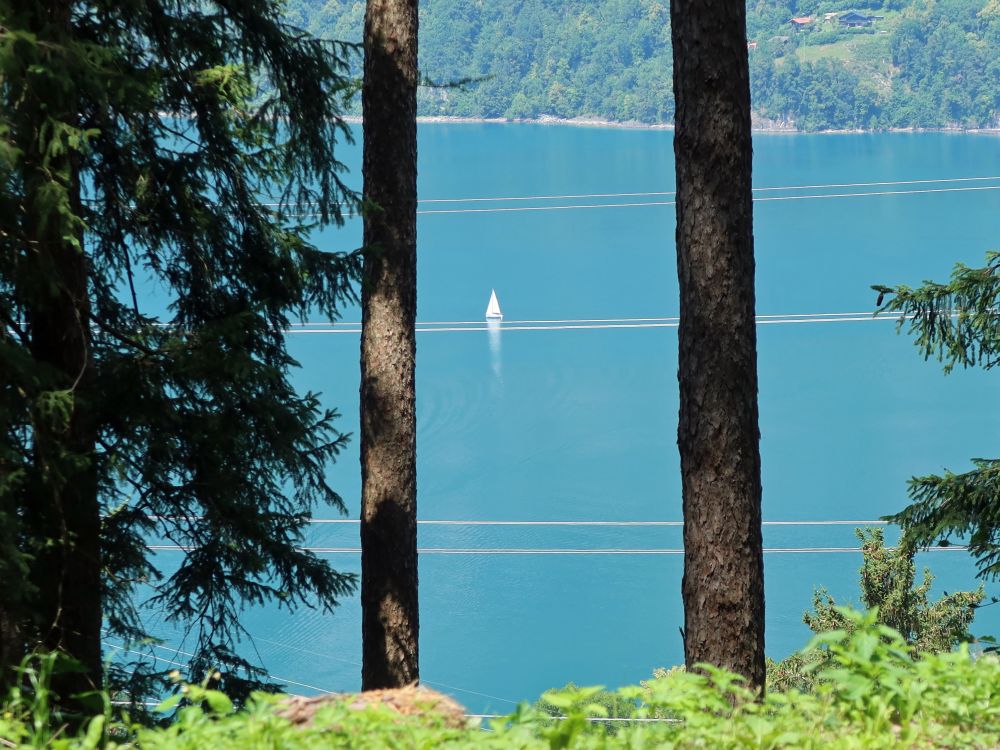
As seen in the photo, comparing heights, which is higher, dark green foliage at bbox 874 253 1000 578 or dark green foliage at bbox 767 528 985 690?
dark green foliage at bbox 874 253 1000 578

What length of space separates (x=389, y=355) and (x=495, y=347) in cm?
2045

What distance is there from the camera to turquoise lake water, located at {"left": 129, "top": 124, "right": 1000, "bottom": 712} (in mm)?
13031

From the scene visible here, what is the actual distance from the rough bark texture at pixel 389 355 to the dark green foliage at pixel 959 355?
1.63 m

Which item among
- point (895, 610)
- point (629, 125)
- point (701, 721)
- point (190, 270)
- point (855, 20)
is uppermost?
point (855, 20)

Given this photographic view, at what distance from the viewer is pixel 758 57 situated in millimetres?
48719

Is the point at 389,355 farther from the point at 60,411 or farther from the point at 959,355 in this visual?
the point at 959,355

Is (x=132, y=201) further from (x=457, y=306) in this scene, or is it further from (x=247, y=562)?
(x=457, y=306)

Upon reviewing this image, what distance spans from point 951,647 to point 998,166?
108ft

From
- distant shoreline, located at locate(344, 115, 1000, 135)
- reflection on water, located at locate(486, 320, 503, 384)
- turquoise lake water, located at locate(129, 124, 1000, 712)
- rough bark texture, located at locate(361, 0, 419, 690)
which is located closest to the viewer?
rough bark texture, located at locate(361, 0, 419, 690)

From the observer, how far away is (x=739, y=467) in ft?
9.42

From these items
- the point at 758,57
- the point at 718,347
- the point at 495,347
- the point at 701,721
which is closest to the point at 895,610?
the point at 718,347

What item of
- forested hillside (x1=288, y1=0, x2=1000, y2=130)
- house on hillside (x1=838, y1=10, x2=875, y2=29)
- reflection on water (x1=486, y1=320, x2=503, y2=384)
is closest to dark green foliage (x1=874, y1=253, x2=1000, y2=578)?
reflection on water (x1=486, y1=320, x2=503, y2=384)

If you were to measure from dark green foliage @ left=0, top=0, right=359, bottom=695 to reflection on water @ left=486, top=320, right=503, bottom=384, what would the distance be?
56.6 feet

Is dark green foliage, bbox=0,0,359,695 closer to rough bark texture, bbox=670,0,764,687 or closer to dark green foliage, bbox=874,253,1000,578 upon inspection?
rough bark texture, bbox=670,0,764,687
